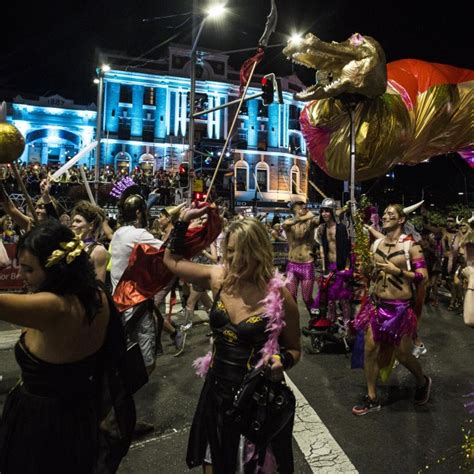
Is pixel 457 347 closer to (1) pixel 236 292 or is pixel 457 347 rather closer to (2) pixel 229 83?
(1) pixel 236 292

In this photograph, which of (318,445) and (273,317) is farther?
(318,445)

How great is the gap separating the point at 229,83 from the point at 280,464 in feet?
149

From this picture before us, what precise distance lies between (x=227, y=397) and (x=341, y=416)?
84.9 inches

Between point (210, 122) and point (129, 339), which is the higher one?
point (210, 122)

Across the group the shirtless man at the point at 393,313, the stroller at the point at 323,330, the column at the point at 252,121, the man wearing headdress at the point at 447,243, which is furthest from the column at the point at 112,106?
the shirtless man at the point at 393,313

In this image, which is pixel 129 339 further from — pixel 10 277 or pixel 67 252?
pixel 10 277

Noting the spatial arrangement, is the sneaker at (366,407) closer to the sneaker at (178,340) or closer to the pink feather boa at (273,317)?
the pink feather boa at (273,317)

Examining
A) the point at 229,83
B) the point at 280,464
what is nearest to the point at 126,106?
the point at 229,83

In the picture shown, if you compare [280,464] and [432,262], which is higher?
[432,262]

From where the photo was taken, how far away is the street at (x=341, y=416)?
3.21 metres

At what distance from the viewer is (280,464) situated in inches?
89.3

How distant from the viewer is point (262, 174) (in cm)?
4544

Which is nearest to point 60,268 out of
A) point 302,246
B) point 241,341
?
point 241,341

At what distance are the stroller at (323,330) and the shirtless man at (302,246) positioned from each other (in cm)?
83
